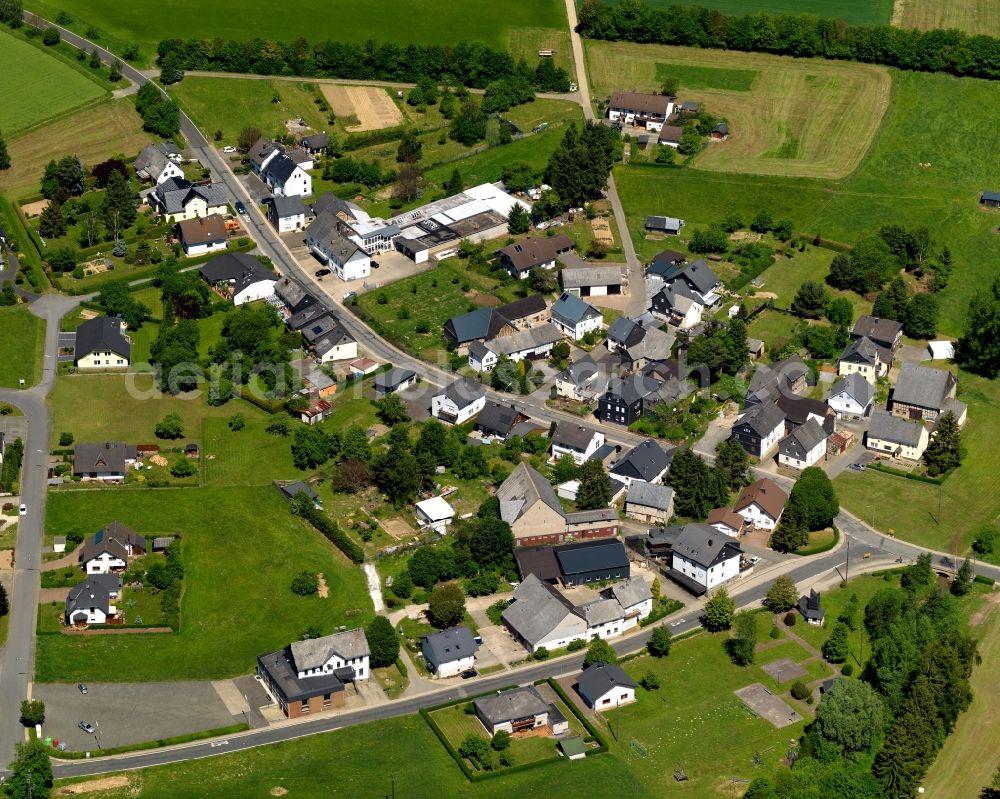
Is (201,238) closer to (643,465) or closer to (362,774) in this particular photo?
(643,465)

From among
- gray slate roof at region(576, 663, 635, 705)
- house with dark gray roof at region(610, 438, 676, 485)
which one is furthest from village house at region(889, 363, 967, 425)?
gray slate roof at region(576, 663, 635, 705)


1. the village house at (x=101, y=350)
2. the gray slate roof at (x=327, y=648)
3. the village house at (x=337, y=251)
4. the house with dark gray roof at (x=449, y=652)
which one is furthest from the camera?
the village house at (x=337, y=251)

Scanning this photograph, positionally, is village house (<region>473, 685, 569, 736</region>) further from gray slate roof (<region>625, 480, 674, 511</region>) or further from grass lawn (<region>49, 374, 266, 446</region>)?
grass lawn (<region>49, 374, 266, 446</region>)

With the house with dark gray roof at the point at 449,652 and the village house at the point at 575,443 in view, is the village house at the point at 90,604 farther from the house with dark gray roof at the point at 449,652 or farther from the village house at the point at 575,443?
the village house at the point at 575,443

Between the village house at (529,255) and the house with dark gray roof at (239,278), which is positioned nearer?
the house with dark gray roof at (239,278)

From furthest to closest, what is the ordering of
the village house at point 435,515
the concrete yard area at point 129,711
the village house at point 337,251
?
1. the village house at point 337,251
2. the village house at point 435,515
3. the concrete yard area at point 129,711

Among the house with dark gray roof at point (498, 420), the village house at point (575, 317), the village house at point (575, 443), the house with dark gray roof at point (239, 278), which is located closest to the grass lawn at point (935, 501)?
the village house at point (575, 443)

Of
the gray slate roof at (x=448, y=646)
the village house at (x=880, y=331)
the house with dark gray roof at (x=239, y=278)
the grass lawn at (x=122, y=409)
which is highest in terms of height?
the house with dark gray roof at (x=239, y=278)

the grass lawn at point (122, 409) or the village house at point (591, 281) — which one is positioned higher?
the village house at point (591, 281)
